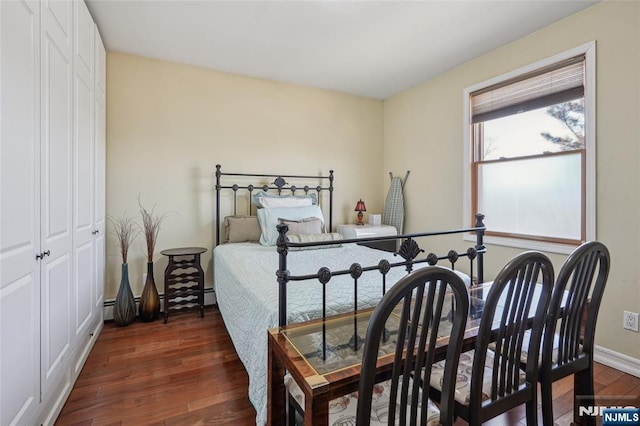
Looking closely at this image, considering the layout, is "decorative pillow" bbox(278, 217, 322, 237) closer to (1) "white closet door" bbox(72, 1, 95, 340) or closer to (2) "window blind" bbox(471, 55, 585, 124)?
(1) "white closet door" bbox(72, 1, 95, 340)

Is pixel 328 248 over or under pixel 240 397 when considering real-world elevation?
over

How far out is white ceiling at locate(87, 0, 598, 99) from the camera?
225 centimetres

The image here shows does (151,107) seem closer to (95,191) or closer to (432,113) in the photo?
(95,191)

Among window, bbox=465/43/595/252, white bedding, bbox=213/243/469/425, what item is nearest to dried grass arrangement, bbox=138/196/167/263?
white bedding, bbox=213/243/469/425

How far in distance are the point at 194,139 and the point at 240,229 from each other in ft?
3.62

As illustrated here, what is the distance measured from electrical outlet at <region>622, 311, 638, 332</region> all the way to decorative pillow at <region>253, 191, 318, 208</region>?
9.14ft

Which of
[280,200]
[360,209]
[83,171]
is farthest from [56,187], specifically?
[360,209]

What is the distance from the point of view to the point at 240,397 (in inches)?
70.4

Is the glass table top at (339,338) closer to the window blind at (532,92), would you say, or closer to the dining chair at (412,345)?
the dining chair at (412,345)

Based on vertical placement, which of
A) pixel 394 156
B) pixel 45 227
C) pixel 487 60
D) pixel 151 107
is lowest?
pixel 45 227

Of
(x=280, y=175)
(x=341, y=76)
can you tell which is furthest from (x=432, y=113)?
(x=280, y=175)

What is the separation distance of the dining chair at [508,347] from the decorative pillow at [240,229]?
7.74ft

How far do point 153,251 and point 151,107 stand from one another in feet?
4.81

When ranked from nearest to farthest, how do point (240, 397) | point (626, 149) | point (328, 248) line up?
1. point (240, 397)
2. point (626, 149)
3. point (328, 248)
